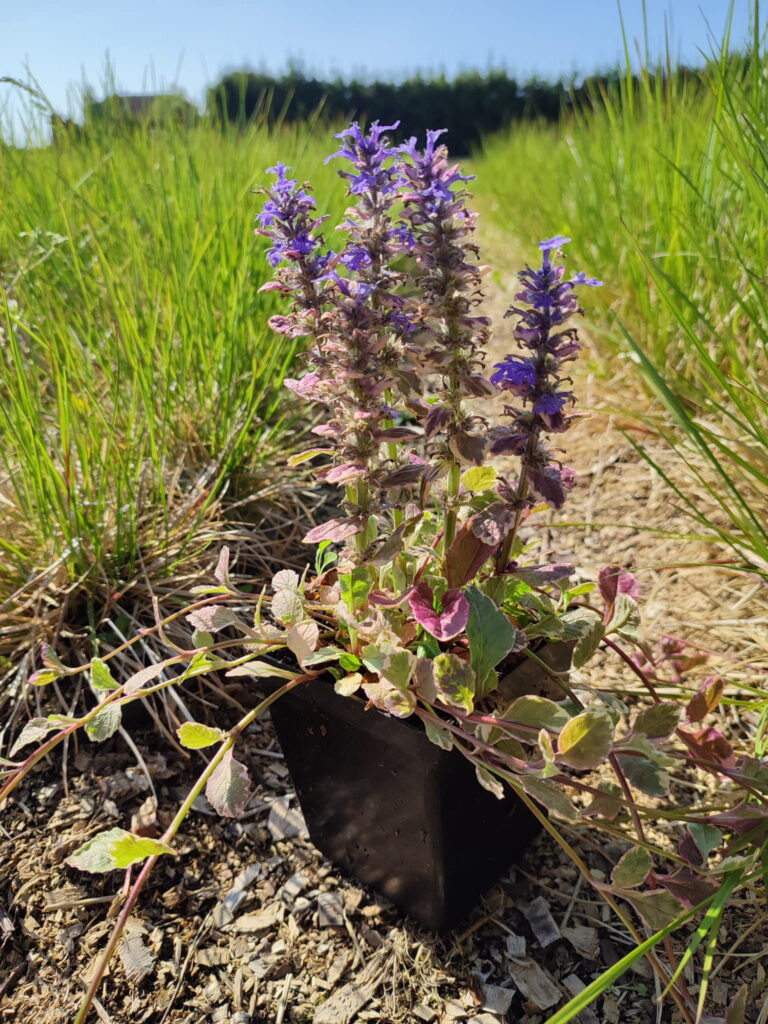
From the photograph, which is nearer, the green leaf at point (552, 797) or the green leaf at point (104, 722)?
the green leaf at point (552, 797)

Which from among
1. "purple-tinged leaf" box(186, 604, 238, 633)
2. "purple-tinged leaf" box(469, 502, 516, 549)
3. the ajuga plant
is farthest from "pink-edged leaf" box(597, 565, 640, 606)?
"purple-tinged leaf" box(186, 604, 238, 633)

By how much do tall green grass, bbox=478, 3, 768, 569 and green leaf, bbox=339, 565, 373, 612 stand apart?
1.27ft

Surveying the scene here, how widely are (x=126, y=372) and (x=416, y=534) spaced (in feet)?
2.75

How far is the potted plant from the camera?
750 millimetres

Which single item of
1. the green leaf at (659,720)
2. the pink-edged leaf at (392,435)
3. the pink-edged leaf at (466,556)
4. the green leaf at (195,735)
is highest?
the pink-edged leaf at (392,435)

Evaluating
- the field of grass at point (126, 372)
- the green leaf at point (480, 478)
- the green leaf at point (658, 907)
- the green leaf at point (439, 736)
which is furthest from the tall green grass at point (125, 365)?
the green leaf at point (658, 907)

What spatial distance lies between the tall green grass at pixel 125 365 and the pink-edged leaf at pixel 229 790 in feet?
1.92

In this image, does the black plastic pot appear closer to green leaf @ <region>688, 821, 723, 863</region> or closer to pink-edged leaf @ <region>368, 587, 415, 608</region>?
pink-edged leaf @ <region>368, 587, 415, 608</region>

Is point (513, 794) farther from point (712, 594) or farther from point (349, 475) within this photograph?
point (712, 594)

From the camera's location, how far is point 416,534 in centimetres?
100

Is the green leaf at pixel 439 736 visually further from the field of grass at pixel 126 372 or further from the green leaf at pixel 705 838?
the field of grass at pixel 126 372

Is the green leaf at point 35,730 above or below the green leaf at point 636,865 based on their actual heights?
above

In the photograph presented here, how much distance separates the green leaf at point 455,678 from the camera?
759 millimetres

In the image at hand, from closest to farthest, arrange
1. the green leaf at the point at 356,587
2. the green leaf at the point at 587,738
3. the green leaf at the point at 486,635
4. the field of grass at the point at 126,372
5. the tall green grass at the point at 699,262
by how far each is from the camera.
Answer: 1. the green leaf at the point at 587,738
2. the green leaf at the point at 486,635
3. the green leaf at the point at 356,587
4. the tall green grass at the point at 699,262
5. the field of grass at the point at 126,372
